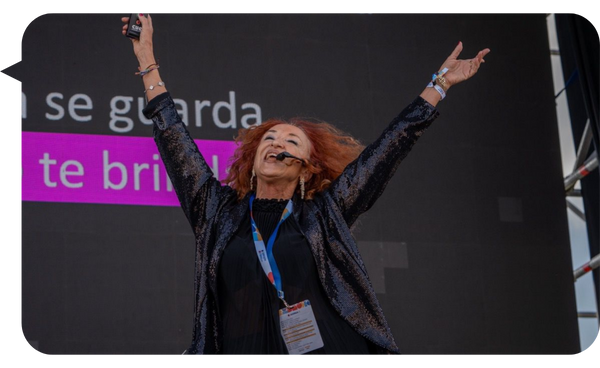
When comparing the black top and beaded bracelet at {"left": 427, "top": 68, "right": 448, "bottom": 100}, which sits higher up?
beaded bracelet at {"left": 427, "top": 68, "right": 448, "bottom": 100}

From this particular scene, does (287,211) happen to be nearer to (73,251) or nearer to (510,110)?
(73,251)

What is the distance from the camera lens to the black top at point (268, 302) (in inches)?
108

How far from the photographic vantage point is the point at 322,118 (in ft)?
17.8

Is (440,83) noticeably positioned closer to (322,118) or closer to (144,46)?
(144,46)

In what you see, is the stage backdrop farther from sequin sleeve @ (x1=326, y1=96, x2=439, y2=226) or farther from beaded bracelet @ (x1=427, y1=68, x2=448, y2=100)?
beaded bracelet @ (x1=427, y1=68, x2=448, y2=100)

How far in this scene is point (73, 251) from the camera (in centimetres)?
484

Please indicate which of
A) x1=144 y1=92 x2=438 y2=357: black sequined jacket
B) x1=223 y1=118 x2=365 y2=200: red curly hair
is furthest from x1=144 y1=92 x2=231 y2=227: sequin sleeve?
x1=223 y1=118 x2=365 y2=200: red curly hair

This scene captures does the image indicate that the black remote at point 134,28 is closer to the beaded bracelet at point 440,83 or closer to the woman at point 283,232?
the woman at point 283,232

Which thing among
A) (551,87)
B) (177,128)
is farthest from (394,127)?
(551,87)

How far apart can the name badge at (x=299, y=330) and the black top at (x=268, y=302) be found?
2 cm

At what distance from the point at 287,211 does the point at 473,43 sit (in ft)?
10.7

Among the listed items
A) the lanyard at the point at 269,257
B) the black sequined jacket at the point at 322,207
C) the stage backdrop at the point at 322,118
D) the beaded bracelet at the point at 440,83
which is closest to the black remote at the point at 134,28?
the black sequined jacket at the point at 322,207

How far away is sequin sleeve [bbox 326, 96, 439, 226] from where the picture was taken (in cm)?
295

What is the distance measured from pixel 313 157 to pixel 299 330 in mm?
631
